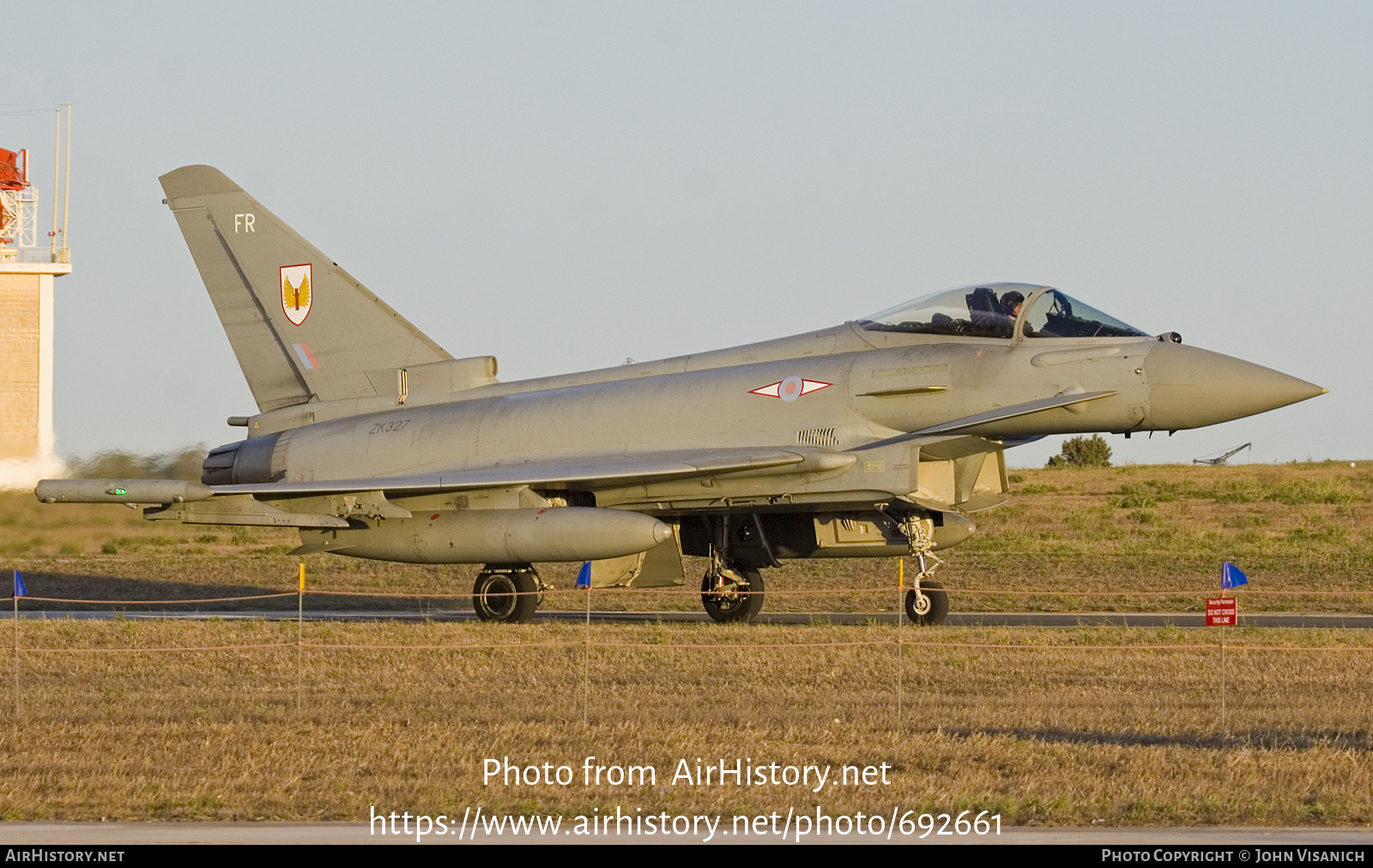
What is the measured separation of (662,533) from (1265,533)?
2089 cm

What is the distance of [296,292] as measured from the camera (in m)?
19.5

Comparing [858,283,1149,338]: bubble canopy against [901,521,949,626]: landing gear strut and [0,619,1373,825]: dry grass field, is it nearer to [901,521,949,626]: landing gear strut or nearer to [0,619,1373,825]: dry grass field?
[901,521,949,626]: landing gear strut

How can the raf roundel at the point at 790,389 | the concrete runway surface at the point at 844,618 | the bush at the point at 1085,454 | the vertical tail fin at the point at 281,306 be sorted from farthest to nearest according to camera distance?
1. the bush at the point at 1085,454
2. the vertical tail fin at the point at 281,306
3. the concrete runway surface at the point at 844,618
4. the raf roundel at the point at 790,389

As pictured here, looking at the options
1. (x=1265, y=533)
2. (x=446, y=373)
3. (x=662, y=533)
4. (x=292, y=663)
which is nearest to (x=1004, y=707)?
(x=662, y=533)

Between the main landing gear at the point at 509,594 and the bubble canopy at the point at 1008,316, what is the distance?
514cm

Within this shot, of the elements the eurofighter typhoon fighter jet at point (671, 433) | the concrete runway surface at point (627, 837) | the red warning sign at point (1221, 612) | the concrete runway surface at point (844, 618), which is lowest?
the concrete runway surface at point (627, 837)

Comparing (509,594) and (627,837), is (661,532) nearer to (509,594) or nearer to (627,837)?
(509,594)

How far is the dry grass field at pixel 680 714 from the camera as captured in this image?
7.32 m

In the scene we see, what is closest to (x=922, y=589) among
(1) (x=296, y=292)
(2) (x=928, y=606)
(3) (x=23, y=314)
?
(2) (x=928, y=606)

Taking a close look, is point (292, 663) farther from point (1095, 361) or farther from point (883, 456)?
point (1095, 361)

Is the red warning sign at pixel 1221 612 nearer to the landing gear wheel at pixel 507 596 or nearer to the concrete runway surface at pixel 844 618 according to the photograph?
the concrete runway surface at pixel 844 618

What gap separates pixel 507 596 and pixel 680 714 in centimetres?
698

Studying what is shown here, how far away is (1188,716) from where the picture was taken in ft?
33.9

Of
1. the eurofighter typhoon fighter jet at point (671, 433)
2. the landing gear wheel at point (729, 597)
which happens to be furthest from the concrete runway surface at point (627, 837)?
the landing gear wheel at point (729, 597)
